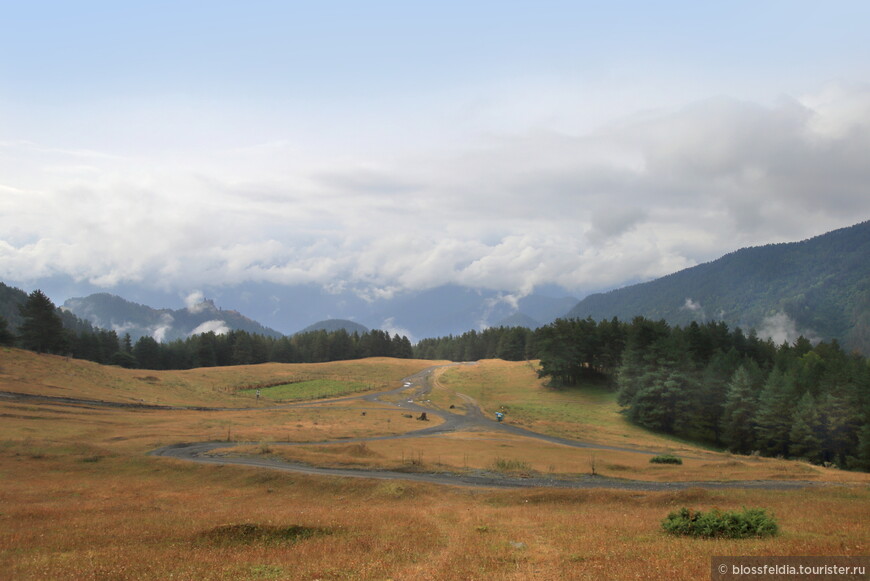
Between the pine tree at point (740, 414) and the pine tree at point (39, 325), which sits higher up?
the pine tree at point (39, 325)

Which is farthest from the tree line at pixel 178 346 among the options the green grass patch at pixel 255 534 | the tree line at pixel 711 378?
the green grass patch at pixel 255 534

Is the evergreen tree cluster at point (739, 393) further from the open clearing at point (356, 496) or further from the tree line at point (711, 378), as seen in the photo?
the open clearing at point (356, 496)

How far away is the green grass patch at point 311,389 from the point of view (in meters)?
101

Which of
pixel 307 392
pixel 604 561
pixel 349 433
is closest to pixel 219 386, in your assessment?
pixel 307 392

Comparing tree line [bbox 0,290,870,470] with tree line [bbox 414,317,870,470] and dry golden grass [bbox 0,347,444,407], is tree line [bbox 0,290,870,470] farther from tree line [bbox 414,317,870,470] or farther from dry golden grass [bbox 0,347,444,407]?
dry golden grass [bbox 0,347,444,407]

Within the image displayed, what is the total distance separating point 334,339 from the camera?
18338 centimetres

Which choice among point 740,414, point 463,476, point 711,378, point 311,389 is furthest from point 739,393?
point 311,389

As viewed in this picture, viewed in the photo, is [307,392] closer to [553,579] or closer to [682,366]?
[682,366]

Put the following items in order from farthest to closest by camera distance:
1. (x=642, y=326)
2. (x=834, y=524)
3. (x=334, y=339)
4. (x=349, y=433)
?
1. (x=334, y=339)
2. (x=642, y=326)
3. (x=349, y=433)
4. (x=834, y=524)

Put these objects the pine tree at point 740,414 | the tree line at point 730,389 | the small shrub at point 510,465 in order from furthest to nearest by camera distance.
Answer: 1. the pine tree at point 740,414
2. the tree line at point 730,389
3. the small shrub at point 510,465

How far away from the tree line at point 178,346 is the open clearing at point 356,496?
92.3 ft

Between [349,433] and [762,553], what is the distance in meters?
50.8

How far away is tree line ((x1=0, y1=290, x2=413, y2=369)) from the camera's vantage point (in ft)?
344

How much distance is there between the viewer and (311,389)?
358 feet
